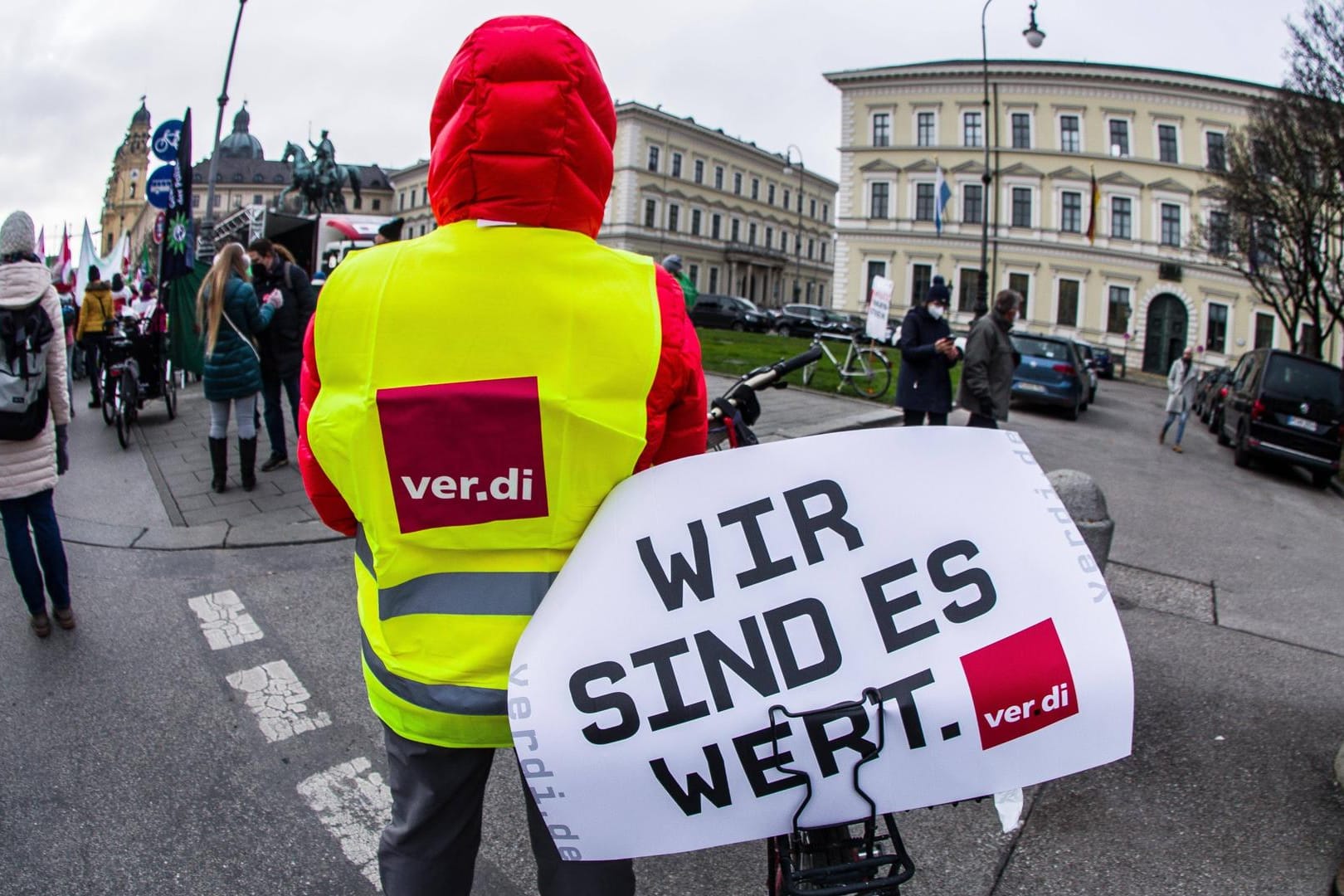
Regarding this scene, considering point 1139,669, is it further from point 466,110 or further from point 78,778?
point 78,778

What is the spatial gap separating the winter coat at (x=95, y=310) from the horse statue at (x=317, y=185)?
30650 millimetres

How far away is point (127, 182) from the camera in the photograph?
99.9 meters

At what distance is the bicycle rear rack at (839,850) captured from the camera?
1.34m

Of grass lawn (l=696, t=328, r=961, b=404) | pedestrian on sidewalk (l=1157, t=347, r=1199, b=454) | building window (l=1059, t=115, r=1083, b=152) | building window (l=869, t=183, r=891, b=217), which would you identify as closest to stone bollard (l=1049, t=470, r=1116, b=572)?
grass lawn (l=696, t=328, r=961, b=404)

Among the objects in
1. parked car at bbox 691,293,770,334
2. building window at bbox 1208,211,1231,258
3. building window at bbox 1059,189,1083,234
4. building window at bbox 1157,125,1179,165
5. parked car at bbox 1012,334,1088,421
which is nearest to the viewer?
parked car at bbox 1012,334,1088,421

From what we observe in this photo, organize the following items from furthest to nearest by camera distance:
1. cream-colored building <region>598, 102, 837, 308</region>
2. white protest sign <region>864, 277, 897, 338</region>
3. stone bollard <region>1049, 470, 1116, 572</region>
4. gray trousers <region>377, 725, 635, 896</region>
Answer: cream-colored building <region>598, 102, 837, 308</region>, white protest sign <region>864, 277, 897, 338</region>, stone bollard <region>1049, 470, 1116, 572</region>, gray trousers <region>377, 725, 635, 896</region>

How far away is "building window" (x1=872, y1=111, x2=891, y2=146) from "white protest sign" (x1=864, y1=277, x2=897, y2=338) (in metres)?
41.8

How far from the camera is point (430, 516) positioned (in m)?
1.43

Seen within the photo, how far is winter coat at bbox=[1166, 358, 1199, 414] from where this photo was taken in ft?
44.0

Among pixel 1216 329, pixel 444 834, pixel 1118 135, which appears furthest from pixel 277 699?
pixel 1118 135

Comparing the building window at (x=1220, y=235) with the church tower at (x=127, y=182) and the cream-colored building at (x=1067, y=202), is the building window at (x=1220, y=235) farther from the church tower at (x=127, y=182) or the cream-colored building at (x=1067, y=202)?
the church tower at (x=127, y=182)

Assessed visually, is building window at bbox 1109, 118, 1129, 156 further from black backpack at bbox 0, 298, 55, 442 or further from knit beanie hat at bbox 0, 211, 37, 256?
black backpack at bbox 0, 298, 55, 442

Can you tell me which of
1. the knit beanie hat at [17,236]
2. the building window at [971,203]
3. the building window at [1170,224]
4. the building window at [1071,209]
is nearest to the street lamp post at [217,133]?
the knit beanie hat at [17,236]

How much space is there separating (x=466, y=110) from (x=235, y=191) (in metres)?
122
